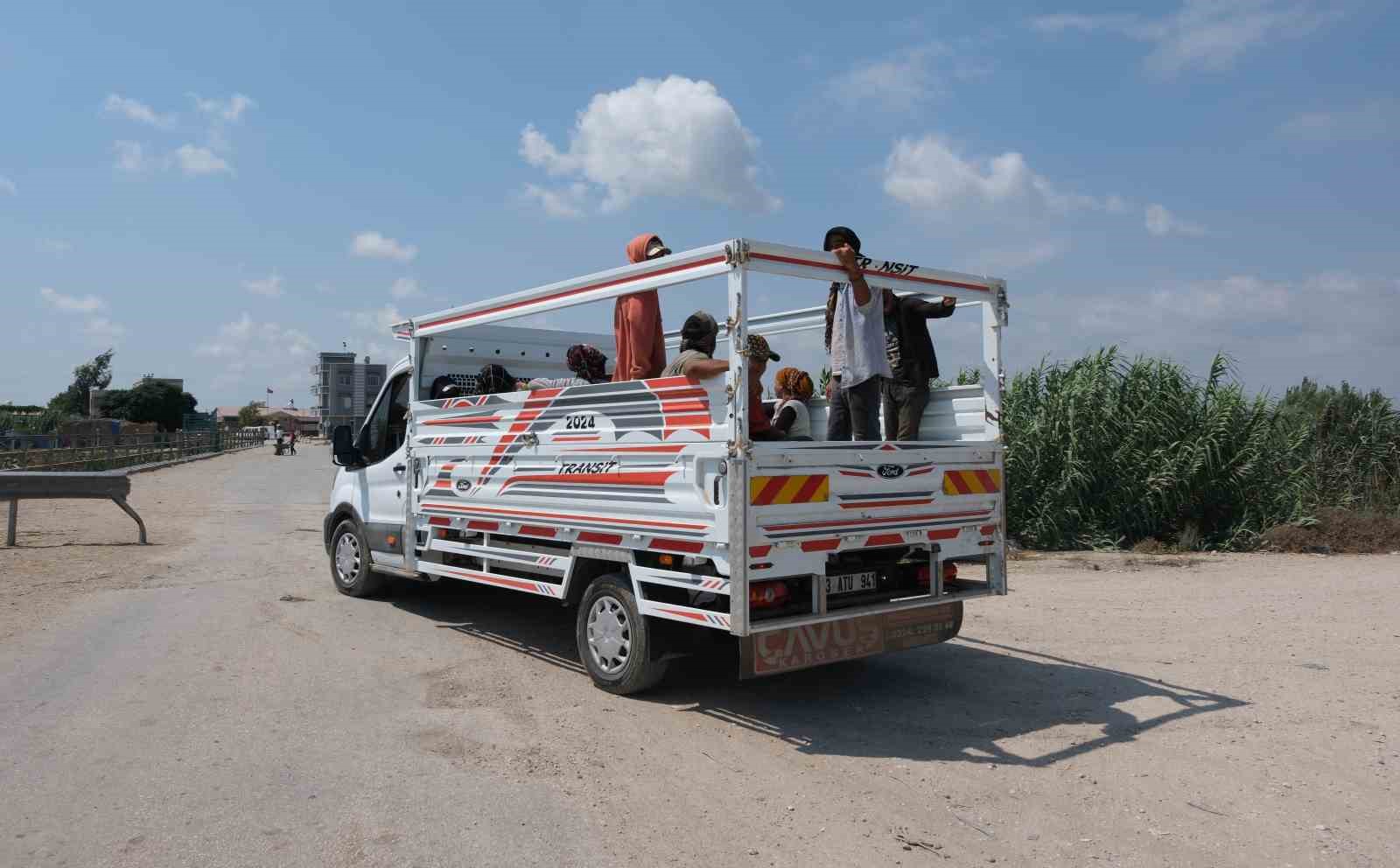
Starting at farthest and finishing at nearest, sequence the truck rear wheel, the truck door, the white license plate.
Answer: the truck door, the truck rear wheel, the white license plate

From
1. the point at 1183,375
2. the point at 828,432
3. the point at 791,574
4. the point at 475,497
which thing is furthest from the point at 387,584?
the point at 1183,375

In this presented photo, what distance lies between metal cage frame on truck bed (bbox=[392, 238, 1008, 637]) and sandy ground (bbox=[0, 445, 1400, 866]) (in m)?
0.78

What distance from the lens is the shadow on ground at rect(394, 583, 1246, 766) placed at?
519 centimetres

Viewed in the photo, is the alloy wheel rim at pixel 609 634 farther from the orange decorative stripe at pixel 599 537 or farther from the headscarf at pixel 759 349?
the headscarf at pixel 759 349

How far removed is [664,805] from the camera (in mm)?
4301

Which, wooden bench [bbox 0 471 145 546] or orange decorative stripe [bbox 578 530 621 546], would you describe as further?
wooden bench [bbox 0 471 145 546]

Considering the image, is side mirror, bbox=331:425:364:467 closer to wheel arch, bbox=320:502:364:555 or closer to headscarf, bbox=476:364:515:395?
wheel arch, bbox=320:502:364:555

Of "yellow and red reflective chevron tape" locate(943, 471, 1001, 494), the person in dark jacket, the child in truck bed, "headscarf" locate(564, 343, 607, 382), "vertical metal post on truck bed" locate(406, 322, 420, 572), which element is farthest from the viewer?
"vertical metal post on truck bed" locate(406, 322, 420, 572)

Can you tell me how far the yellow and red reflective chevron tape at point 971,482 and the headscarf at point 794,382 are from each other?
140cm

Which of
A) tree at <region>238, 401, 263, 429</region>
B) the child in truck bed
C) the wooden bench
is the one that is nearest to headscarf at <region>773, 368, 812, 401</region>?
the child in truck bed

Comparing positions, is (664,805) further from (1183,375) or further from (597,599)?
(1183,375)

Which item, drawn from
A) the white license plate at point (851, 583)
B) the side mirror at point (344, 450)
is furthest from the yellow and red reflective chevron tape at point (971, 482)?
the side mirror at point (344, 450)

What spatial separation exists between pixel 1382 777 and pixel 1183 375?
956cm

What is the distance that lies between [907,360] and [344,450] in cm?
551
